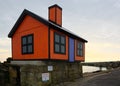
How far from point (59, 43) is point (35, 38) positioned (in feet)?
8.18

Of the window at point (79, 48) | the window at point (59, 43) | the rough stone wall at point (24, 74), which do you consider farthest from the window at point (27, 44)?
the window at point (79, 48)

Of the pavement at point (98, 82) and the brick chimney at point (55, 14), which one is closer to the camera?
the pavement at point (98, 82)

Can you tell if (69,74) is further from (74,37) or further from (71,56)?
(74,37)

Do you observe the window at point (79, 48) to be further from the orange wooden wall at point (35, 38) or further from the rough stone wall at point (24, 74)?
the orange wooden wall at point (35, 38)

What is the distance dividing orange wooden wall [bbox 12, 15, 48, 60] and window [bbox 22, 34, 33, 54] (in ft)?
1.35

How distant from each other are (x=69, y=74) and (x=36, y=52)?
525cm

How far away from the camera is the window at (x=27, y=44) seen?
629 inches

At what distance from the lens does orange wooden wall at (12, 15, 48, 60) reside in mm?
14742

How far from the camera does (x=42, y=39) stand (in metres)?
14.9

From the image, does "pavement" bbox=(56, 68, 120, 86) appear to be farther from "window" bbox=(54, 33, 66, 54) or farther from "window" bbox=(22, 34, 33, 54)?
"window" bbox=(22, 34, 33, 54)

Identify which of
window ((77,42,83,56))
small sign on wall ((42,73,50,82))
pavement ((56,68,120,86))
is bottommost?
pavement ((56,68,120,86))

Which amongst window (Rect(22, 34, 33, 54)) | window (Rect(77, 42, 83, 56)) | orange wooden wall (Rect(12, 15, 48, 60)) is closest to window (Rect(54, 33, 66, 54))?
orange wooden wall (Rect(12, 15, 48, 60))

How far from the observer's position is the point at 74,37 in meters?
19.2

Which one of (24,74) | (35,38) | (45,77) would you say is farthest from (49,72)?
(35,38)
